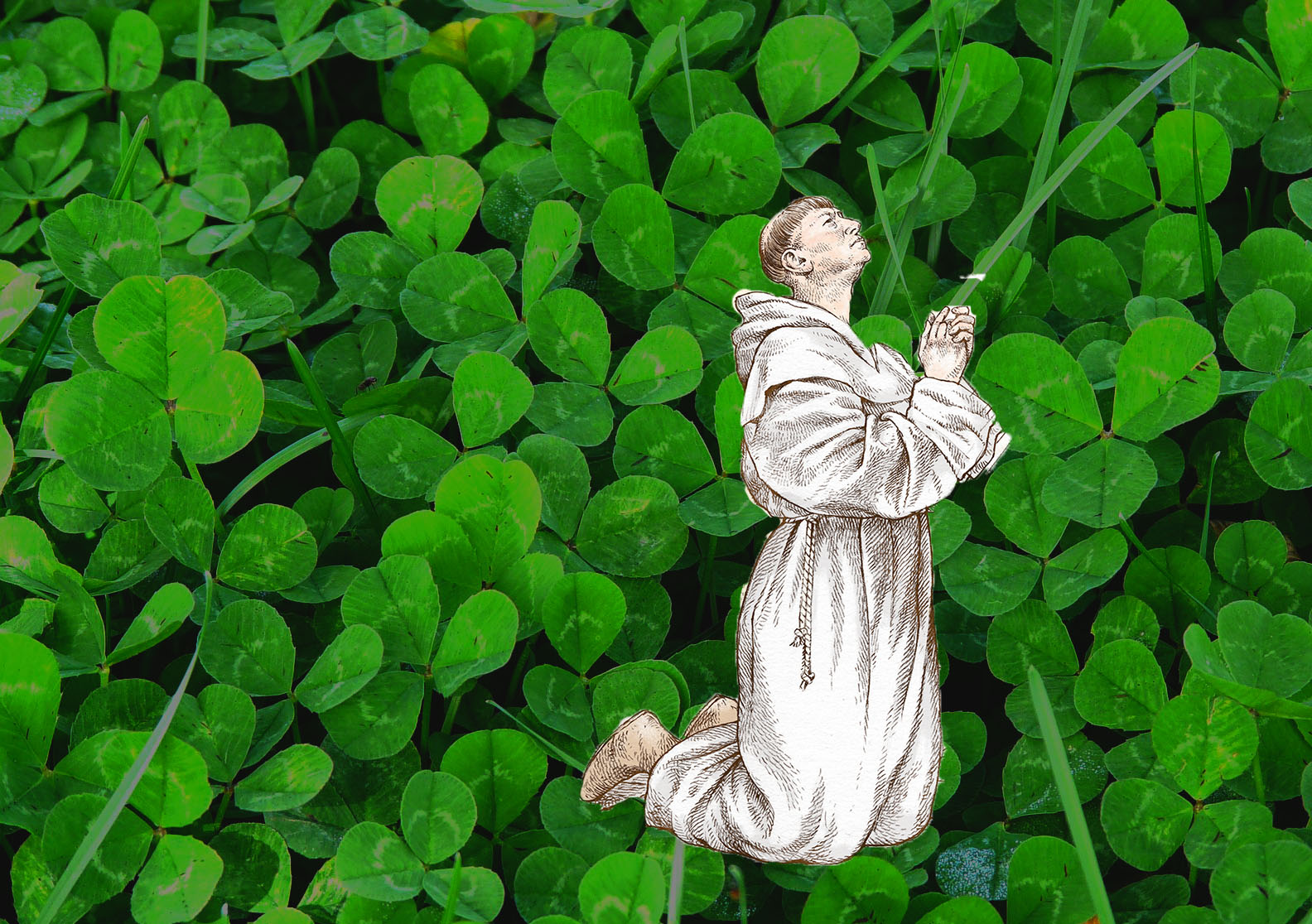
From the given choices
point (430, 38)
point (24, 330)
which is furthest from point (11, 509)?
point (430, 38)

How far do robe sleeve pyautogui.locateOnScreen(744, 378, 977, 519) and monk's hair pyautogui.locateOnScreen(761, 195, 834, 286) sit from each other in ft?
0.50

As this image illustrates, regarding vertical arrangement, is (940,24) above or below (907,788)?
above

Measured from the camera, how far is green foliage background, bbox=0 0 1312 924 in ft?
3.75

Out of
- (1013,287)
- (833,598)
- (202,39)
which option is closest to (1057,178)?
(1013,287)

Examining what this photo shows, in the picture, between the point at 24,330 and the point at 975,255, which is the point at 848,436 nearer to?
the point at 975,255

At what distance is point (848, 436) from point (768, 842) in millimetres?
362

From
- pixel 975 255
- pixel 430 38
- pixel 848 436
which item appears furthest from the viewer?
pixel 430 38

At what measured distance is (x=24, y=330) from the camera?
64.1 inches

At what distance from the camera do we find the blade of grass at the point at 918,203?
1.38 meters

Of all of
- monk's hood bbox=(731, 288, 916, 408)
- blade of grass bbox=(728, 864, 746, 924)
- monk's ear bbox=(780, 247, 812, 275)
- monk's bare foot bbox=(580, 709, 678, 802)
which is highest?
monk's ear bbox=(780, 247, 812, 275)

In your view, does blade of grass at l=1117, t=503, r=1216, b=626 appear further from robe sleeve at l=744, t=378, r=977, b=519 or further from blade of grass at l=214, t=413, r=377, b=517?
blade of grass at l=214, t=413, r=377, b=517

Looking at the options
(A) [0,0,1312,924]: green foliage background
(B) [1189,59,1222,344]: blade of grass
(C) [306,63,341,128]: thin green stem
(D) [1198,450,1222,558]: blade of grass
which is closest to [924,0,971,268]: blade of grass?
(A) [0,0,1312,924]: green foliage background

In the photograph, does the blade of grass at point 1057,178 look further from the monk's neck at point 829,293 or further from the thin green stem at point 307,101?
the thin green stem at point 307,101

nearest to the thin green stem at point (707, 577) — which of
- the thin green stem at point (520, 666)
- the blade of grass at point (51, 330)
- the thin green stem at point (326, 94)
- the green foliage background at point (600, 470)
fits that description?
the green foliage background at point (600, 470)
